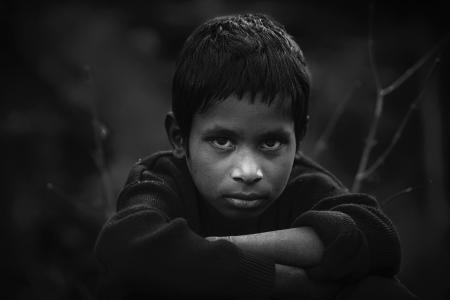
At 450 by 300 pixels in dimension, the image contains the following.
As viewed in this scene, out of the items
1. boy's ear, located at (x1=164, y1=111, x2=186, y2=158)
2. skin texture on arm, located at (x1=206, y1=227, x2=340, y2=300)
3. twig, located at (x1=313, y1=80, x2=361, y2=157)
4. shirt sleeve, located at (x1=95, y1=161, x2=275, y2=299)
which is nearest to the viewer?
shirt sleeve, located at (x1=95, y1=161, x2=275, y2=299)

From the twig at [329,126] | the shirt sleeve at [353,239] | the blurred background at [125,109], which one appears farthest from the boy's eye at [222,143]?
the blurred background at [125,109]

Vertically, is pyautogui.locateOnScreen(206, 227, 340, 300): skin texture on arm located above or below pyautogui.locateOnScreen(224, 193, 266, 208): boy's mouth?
below

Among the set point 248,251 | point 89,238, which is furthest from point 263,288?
point 89,238

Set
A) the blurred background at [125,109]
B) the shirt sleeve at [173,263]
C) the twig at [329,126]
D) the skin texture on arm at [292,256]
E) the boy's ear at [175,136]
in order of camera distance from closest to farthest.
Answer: the shirt sleeve at [173,263]
the skin texture on arm at [292,256]
the boy's ear at [175,136]
the twig at [329,126]
the blurred background at [125,109]

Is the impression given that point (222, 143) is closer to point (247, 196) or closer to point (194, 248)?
point (247, 196)

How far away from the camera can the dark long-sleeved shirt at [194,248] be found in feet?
6.25

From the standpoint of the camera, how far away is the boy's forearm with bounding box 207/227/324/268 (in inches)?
80.0

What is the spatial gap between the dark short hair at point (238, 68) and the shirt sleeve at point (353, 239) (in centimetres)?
33

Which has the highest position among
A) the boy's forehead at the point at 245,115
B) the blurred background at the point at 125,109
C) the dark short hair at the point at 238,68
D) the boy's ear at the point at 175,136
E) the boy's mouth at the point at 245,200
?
the dark short hair at the point at 238,68

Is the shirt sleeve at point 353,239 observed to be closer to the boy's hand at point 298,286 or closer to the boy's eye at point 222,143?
the boy's hand at point 298,286

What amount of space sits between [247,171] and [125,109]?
132 inches

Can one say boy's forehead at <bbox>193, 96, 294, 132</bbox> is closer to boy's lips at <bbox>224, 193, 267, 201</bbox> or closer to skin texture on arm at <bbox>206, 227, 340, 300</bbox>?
boy's lips at <bbox>224, 193, 267, 201</bbox>

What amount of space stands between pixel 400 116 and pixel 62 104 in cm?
321

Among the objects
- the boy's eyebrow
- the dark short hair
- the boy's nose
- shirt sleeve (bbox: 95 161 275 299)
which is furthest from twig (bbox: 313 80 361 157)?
shirt sleeve (bbox: 95 161 275 299)
